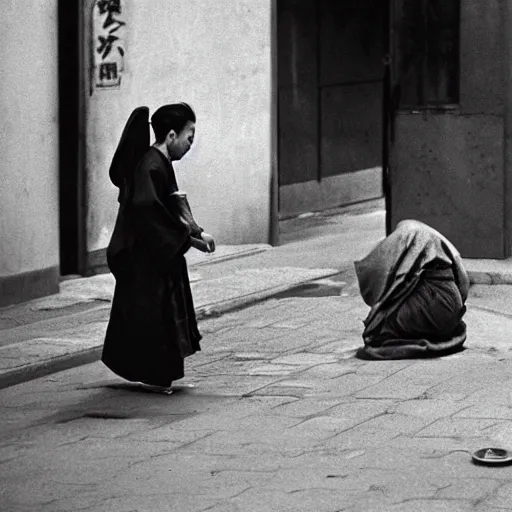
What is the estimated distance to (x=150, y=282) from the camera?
9273mm

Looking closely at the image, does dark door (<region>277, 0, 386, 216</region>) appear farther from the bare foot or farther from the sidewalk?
the bare foot

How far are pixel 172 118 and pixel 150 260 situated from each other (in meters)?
0.85

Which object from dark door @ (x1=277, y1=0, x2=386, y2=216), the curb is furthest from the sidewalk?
dark door @ (x1=277, y1=0, x2=386, y2=216)

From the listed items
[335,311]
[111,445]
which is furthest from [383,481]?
[335,311]

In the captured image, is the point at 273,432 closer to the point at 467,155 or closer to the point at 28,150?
the point at 28,150

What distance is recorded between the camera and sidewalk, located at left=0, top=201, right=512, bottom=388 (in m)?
10.7

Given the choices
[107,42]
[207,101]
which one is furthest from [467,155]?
[107,42]

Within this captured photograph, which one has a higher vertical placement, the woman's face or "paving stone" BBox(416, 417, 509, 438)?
the woman's face

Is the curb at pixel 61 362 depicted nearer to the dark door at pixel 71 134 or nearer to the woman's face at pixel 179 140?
the woman's face at pixel 179 140

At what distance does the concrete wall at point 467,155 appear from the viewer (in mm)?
13438

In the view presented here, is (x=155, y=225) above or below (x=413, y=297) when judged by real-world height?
above

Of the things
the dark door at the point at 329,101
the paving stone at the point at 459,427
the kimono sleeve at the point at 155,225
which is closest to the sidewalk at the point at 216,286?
the dark door at the point at 329,101

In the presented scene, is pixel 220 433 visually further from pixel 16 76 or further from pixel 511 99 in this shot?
pixel 511 99

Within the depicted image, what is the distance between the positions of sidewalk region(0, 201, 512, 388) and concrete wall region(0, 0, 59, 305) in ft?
0.95
